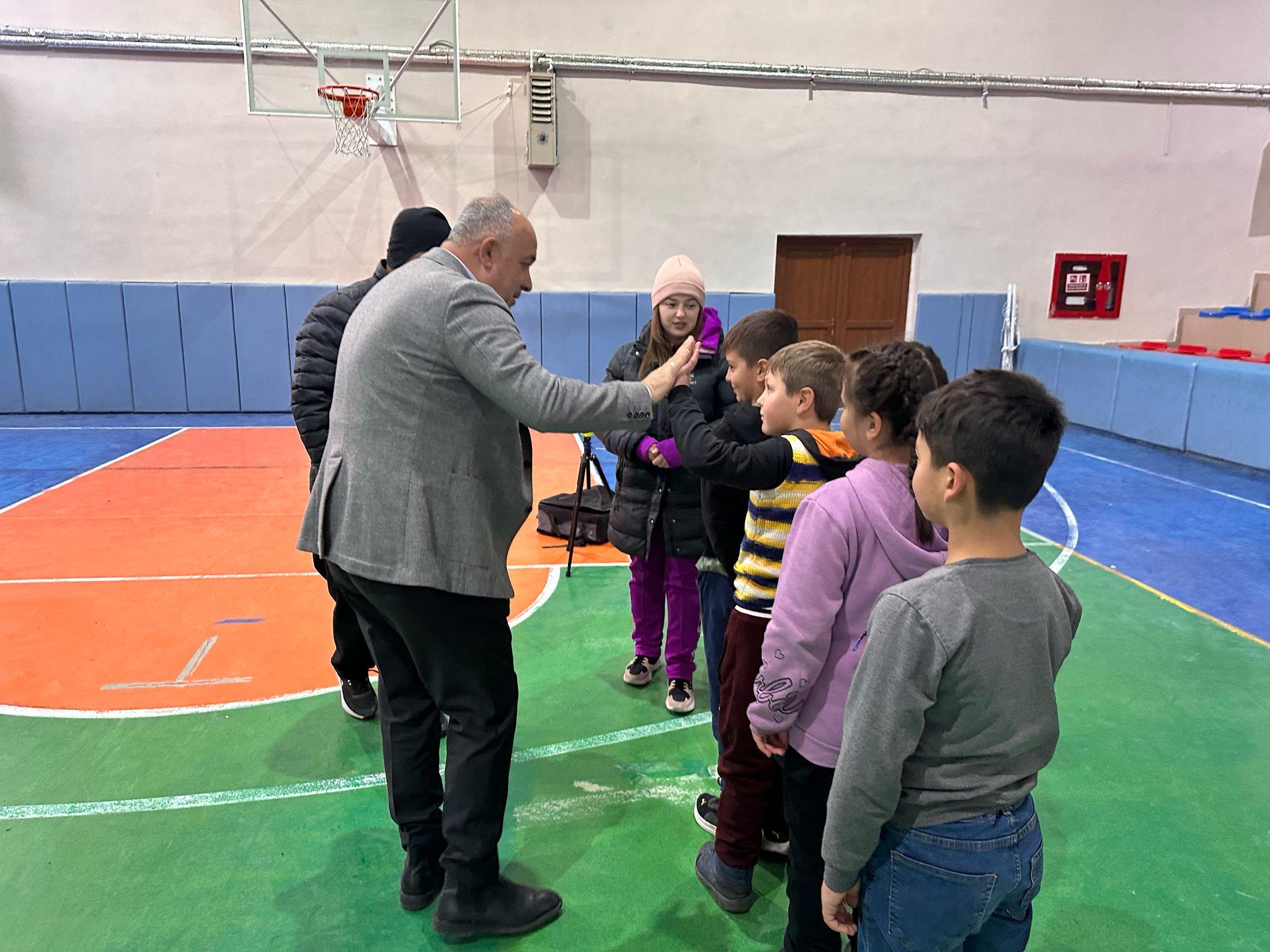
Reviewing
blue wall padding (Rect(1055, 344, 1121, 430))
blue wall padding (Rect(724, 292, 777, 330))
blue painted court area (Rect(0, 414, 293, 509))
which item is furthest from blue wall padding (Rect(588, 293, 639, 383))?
blue wall padding (Rect(1055, 344, 1121, 430))

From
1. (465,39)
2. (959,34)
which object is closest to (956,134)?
(959,34)

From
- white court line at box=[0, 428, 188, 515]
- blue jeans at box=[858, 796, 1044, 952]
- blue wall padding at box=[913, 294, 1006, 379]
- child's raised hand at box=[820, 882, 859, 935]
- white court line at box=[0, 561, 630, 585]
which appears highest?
blue wall padding at box=[913, 294, 1006, 379]

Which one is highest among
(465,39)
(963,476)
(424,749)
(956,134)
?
(465,39)

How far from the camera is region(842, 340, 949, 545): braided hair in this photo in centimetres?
174

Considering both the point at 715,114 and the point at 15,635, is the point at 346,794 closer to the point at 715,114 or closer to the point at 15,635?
the point at 15,635

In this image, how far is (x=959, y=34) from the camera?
A: 1088cm

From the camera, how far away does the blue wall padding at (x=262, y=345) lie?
33.8 feet

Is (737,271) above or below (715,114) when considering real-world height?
below

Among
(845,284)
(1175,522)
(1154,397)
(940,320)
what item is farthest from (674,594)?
(940,320)

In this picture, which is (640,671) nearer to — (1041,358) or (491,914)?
(491,914)

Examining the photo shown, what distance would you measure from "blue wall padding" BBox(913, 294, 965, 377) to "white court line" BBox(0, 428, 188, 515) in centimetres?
938

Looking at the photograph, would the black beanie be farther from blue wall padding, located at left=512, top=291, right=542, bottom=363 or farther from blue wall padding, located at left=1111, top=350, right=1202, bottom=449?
blue wall padding, located at left=1111, top=350, right=1202, bottom=449

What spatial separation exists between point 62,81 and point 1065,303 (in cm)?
1305

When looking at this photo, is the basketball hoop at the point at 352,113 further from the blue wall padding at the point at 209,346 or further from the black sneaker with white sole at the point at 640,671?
the black sneaker with white sole at the point at 640,671
